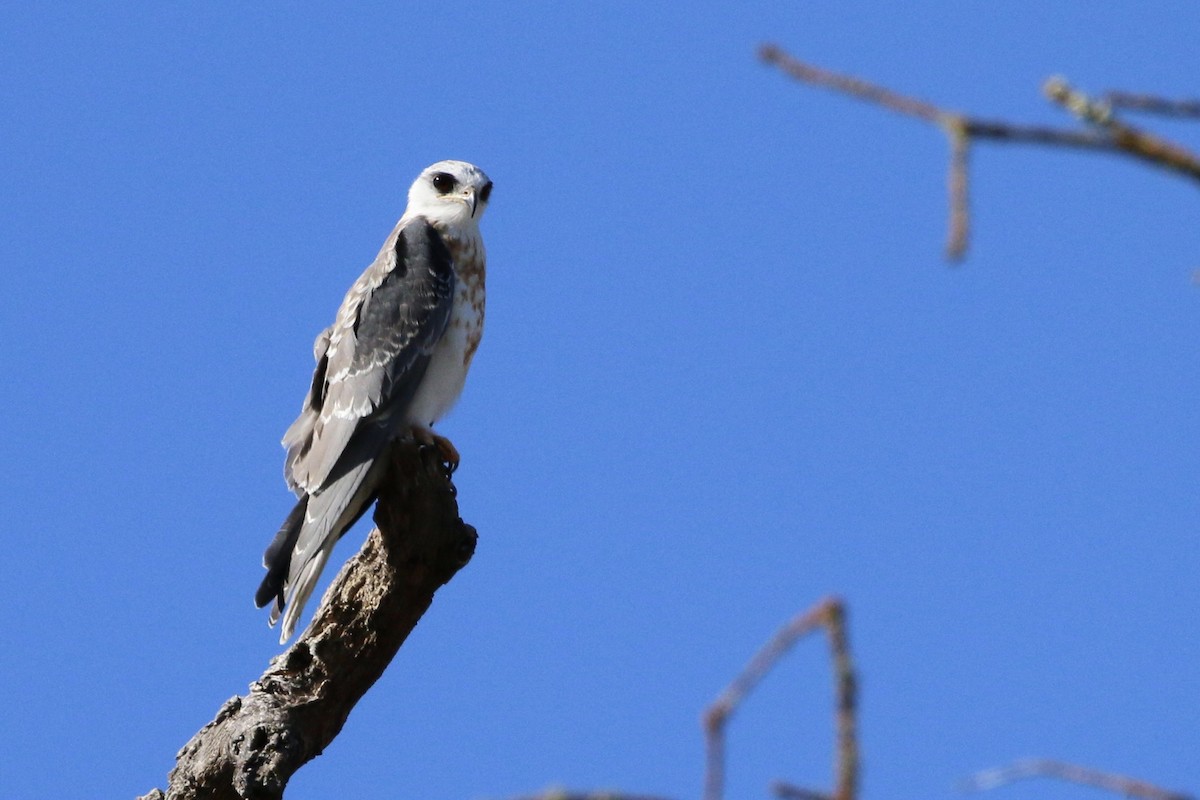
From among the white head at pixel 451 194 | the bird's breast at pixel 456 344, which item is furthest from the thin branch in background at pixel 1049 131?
the white head at pixel 451 194

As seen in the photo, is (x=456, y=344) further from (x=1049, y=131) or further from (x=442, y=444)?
(x=1049, y=131)

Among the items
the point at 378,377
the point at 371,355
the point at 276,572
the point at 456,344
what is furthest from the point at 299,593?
the point at 456,344

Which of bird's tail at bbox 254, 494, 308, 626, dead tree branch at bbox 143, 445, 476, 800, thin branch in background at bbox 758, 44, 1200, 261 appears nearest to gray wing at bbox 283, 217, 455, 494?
bird's tail at bbox 254, 494, 308, 626

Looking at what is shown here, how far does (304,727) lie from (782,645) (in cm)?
441

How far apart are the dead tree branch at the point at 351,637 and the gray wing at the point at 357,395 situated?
49 centimetres

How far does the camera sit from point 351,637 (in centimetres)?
541

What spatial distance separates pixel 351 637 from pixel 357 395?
55.7 inches

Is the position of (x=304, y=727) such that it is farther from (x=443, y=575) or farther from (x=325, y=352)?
(x=325, y=352)

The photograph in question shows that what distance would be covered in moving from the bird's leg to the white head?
4.87 ft

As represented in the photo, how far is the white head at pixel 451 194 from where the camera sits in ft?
25.5

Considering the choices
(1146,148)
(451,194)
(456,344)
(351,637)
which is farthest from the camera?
(451,194)

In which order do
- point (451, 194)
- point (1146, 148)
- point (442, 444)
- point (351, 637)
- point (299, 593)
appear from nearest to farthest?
point (1146, 148) → point (351, 637) → point (299, 593) → point (442, 444) → point (451, 194)

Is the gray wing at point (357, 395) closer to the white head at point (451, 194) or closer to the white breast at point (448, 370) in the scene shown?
the white breast at point (448, 370)

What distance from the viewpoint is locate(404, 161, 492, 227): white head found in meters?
7.76
